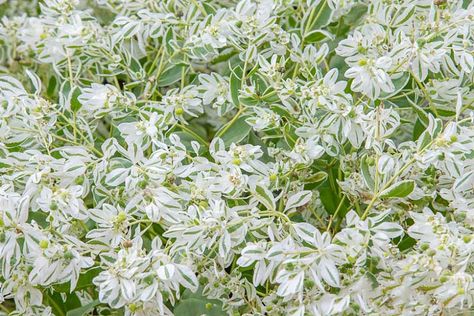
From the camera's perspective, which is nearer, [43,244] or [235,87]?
[43,244]

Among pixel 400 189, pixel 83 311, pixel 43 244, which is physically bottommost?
pixel 83 311

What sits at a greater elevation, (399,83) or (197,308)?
(399,83)

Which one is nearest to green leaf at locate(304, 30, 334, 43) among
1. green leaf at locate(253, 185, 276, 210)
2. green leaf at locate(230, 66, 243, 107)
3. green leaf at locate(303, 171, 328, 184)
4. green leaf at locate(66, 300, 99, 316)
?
green leaf at locate(230, 66, 243, 107)

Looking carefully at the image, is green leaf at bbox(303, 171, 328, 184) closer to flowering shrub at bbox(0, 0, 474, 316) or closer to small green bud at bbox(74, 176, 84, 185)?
flowering shrub at bbox(0, 0, 474, 316)

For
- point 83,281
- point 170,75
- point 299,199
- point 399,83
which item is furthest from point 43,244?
point 399,83

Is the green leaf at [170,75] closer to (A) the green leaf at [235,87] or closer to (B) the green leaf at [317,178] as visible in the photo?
(A) the green leaf at [235,87]

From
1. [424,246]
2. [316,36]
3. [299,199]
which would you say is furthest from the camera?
[316,36]

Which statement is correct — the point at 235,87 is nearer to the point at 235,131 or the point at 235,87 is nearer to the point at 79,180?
the point at 235,131

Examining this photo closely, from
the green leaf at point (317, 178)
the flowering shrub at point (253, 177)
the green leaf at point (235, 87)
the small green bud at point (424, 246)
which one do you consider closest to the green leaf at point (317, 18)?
the flowering shrub at point (253, 177)

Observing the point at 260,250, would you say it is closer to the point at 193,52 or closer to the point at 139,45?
the point at 193,52
